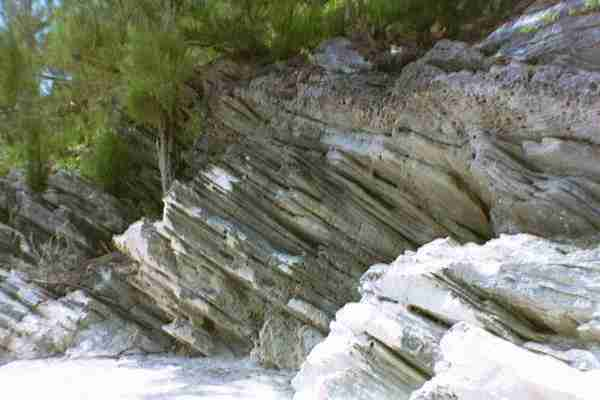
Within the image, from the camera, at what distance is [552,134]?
12.8 feet

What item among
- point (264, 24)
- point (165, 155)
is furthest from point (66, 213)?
point (264, 24)

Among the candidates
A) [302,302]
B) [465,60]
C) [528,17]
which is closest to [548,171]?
[465,60]

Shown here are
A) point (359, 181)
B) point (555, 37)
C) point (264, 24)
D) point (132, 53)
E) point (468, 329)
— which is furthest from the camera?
point (264, 24)

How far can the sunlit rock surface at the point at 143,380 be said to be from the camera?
4.01m

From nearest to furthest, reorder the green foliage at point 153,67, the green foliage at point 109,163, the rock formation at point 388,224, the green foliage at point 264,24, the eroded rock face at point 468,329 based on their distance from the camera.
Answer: the eroded rock face at point 468,329
the rock formation at point 388,224
the green foliage at point 153,67
the green foliage at point 264,24
the green foliage at point 109,163

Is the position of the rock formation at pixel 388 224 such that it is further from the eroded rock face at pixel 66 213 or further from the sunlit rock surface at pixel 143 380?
the sunlit rock surface at pixel 143 380

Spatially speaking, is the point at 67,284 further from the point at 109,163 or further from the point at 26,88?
Result: the point at 26,88

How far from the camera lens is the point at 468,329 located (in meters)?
2.72

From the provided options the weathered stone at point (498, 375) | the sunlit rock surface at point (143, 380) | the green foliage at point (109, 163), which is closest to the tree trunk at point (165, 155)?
the green foliage at point (109, 163)

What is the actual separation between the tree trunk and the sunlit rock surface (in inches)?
92.5

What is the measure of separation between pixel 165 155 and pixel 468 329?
16.1 ft

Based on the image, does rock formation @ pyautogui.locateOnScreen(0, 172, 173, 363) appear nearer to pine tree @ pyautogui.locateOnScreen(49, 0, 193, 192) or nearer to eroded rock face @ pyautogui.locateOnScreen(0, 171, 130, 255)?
eroded rock face @ pyautogui.locateOnScreen(0, 171, 130, 255)

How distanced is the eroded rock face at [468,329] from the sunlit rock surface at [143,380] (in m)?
0.52

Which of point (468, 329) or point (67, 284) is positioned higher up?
point (468, 329)
